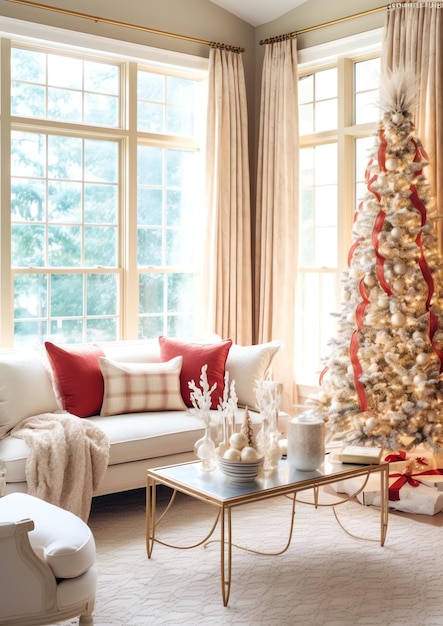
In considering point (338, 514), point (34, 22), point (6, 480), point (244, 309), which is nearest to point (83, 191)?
point (34, 22)

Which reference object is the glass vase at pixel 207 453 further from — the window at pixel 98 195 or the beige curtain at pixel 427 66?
the beige curtain at pixel 427 66

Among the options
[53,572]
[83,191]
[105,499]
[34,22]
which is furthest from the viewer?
[83,191]

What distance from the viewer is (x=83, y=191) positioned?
5.68 meters

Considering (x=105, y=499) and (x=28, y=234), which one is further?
(x=28, y=234)

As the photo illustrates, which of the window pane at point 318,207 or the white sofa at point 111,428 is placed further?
the window pane at point 318,207


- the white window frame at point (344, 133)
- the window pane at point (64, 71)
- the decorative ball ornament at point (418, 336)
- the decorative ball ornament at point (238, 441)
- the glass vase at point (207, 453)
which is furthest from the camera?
the white window frame at point (344, 133)

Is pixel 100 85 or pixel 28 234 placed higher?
pixel 100 85

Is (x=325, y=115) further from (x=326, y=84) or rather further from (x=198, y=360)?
(x=198, y=360)

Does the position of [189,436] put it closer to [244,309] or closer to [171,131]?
[244,309]

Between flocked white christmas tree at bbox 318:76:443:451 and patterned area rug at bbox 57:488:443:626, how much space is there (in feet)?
1.96

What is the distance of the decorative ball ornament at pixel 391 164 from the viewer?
493 cm

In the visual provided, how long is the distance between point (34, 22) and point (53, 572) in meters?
3.87

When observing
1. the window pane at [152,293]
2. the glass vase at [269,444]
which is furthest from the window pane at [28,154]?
the glass vase at [269,444]

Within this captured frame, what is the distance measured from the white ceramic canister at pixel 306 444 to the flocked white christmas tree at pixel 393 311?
3.96 ft
